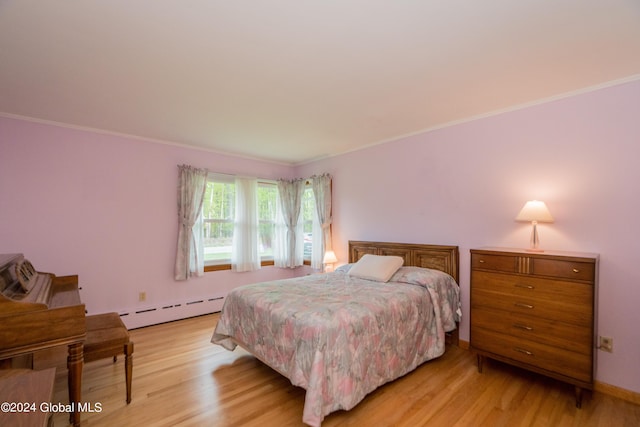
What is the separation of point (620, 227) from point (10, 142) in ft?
18.4

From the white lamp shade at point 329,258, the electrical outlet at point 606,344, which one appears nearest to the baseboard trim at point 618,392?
the electrical outlet at point 606,344

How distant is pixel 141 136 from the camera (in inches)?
144

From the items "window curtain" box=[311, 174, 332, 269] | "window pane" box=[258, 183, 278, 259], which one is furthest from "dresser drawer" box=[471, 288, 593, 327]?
"window pane" box=[258, 183, 278, 259]

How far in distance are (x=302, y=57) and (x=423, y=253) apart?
96.6 inches

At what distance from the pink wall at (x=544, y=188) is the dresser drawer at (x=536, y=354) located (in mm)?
468

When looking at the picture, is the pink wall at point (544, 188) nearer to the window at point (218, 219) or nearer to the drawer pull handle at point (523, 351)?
the drawer pull handle at point (523, 351)

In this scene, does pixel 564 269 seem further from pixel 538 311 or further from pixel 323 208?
pixel 323 208

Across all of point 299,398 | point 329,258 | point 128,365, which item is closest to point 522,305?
point 299,398

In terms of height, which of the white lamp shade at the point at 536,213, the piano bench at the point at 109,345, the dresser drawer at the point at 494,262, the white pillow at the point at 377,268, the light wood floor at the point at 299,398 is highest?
the white lamp shade at the point at 536,213

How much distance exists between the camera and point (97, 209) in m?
3.41

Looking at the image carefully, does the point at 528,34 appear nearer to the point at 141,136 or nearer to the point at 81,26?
the point at 81,26

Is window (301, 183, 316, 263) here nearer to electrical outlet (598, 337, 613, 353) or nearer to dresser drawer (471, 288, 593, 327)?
dresser drawer (471, 288, 593, 327)

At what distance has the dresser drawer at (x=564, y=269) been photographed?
6.62 feet

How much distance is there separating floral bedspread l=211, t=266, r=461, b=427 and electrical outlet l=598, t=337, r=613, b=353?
3.51 feet
